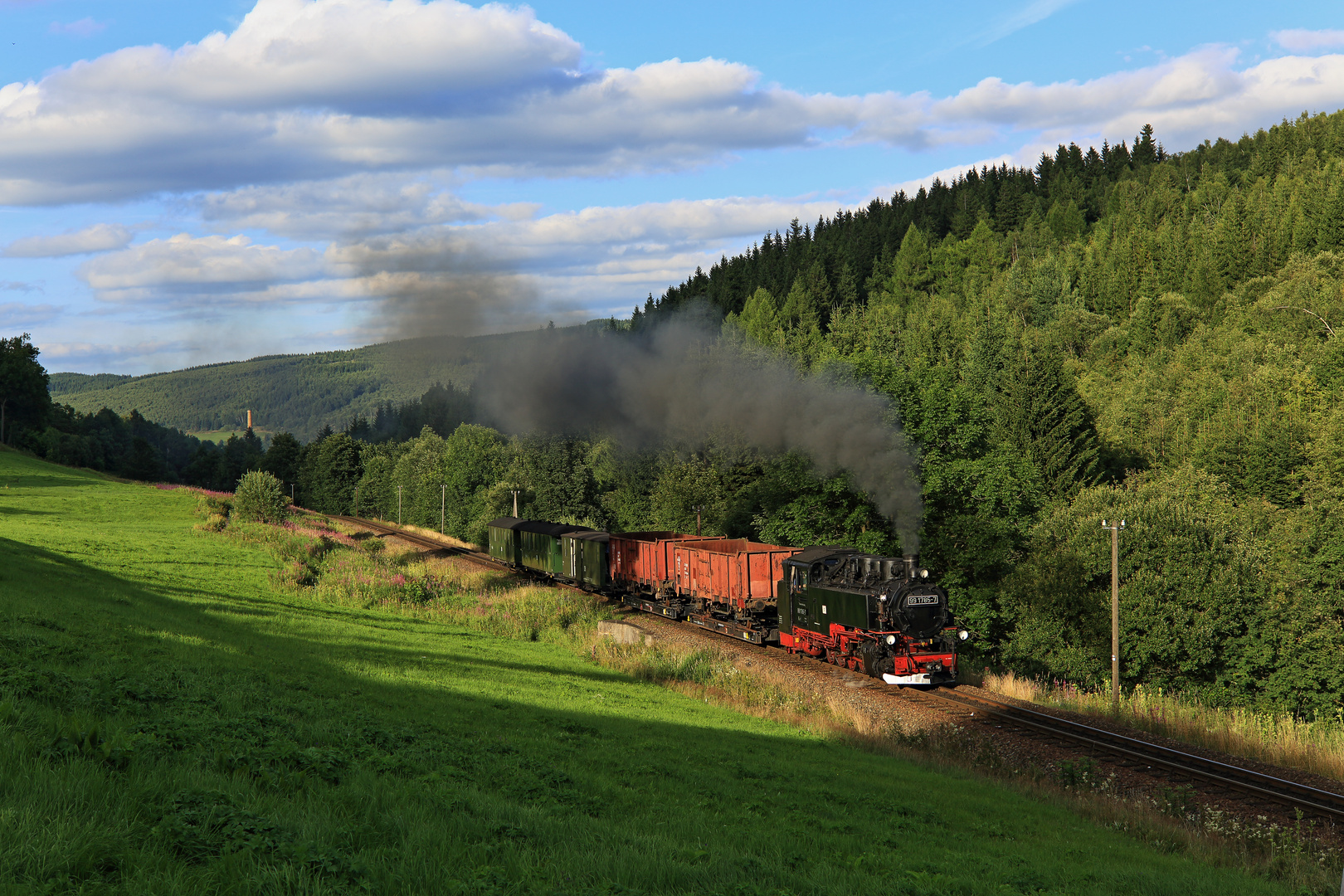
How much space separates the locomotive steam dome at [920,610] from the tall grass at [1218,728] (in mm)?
4325

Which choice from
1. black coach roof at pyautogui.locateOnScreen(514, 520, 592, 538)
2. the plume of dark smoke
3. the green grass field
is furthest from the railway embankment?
black coach roof at pyautogui.locateOnScreen(514, 520, 592, 538)

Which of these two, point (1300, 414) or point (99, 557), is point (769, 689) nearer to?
point (99, 557)

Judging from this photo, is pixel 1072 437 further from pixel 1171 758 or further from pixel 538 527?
pixel 1171 758

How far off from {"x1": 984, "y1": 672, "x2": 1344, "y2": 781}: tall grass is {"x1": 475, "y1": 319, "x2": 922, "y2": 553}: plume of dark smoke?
812cm

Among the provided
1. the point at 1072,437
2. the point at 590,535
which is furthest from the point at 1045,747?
the point at 1072,437

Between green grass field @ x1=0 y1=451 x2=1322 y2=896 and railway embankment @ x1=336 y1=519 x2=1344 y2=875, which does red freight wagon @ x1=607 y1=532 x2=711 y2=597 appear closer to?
railway embankment @ x1=336 y1=519 x2=1344 y2=875

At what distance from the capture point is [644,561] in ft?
135

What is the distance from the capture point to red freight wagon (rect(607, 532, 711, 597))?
3928 cm

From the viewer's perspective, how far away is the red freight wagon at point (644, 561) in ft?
129

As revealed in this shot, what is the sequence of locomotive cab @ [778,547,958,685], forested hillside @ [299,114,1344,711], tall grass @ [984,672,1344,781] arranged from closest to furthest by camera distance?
tall grass @ [984,672,1344,781]
locomotive cab @ [778,547,958,685]
forested hillside @ [299,114,1344,711]

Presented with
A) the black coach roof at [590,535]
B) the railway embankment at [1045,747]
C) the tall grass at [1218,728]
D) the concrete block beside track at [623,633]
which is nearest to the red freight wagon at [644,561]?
the black coach roof at [590,535]

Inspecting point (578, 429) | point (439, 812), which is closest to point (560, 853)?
point (439, 812)

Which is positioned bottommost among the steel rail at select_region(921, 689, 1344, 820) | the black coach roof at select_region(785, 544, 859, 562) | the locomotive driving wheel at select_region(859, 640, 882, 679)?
the steel rail at select_region(921, 689, 1344, 820)

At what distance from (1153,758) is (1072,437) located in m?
52.2
